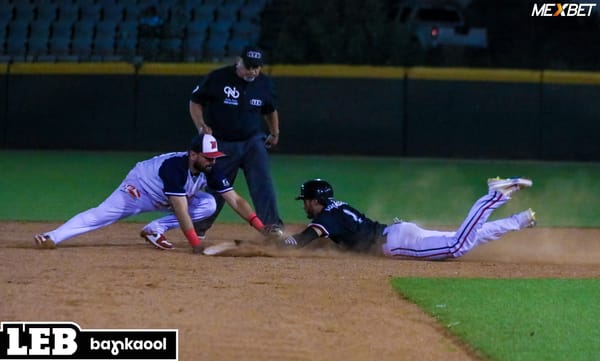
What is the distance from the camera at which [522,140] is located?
21.7 meters

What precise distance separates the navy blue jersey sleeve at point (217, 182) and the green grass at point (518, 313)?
2.25 m

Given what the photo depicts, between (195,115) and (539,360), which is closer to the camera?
(539,360)

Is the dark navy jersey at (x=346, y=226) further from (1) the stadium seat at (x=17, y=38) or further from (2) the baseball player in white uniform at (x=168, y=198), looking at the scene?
(1) the stadium seat at (x=17, y=38)

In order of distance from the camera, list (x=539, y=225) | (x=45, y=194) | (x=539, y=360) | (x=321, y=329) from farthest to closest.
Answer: (x=45, y=194) < (x=539, y=225) < (x=321, y=329) < (x=539, y=360)

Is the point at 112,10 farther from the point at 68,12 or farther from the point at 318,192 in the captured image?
the point at 318,192

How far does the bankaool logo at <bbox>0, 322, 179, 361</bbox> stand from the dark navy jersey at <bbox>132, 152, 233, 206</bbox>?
3.30 m

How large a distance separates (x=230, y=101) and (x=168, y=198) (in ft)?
5.68

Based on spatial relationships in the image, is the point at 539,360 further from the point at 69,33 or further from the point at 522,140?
the point at 69,33

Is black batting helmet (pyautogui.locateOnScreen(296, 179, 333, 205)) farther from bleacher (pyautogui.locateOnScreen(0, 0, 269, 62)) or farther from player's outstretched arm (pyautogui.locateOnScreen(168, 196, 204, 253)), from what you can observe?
bleacher (pyautogui.locateOnScreen(0, 0, 269, 62))

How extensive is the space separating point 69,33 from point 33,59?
3.70 ft

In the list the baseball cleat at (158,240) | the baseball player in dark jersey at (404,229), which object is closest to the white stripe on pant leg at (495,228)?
the baseball player in dark jersey at (404,229)

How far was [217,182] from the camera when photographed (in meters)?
11.2

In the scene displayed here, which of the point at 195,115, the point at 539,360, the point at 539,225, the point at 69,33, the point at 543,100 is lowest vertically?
the point at 539,360

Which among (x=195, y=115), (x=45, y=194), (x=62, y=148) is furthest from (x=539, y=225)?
(x=62, y=148)
